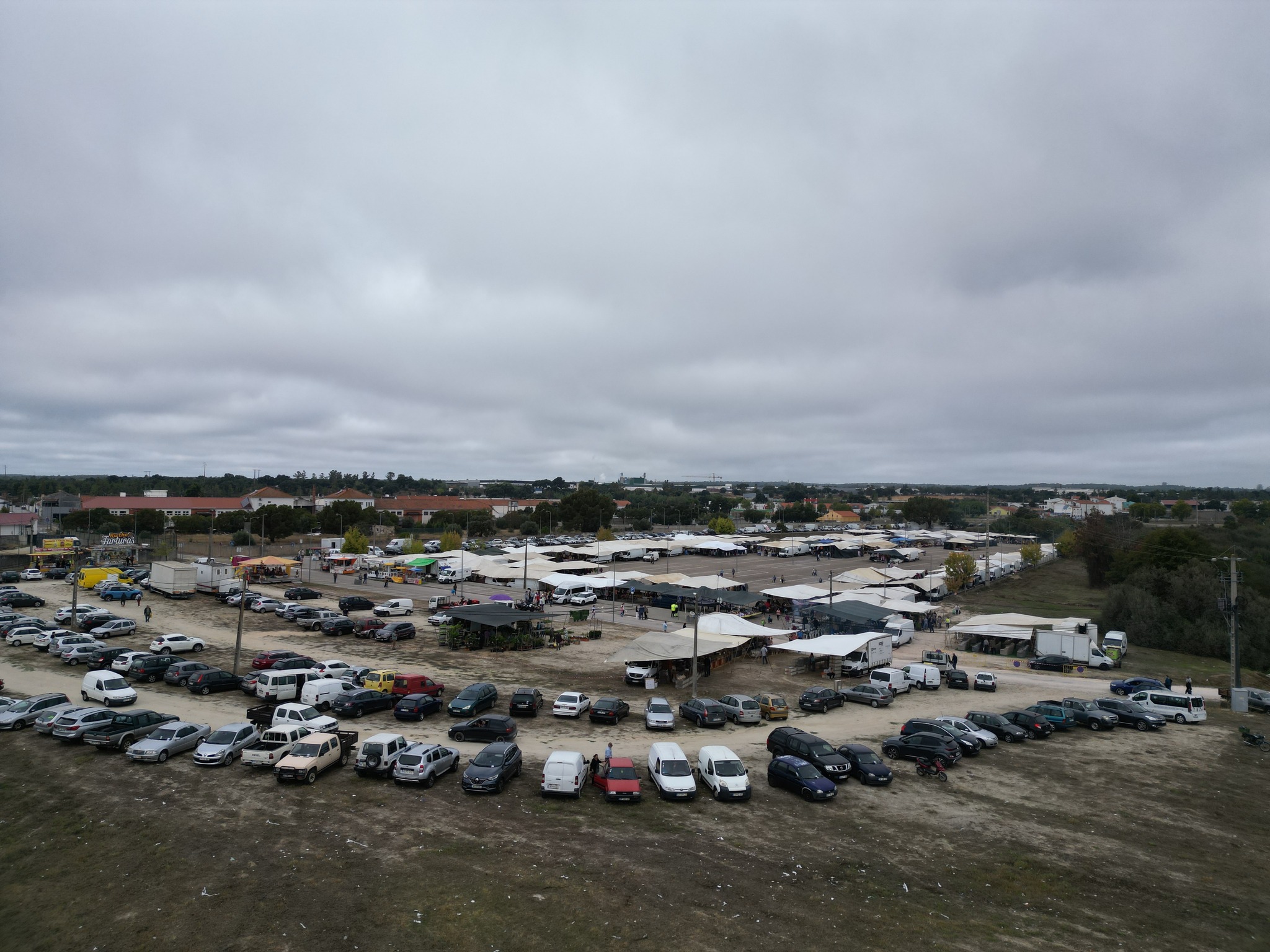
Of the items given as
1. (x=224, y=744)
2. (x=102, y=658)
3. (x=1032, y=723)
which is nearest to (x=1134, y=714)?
(x=1032, y=723)

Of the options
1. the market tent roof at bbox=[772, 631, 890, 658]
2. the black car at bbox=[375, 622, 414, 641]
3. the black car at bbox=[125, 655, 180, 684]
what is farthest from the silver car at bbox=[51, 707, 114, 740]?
the market tent roof at bbox=[772, 631, 890, 658]

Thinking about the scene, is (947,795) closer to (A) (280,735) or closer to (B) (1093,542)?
(A) (280,735)

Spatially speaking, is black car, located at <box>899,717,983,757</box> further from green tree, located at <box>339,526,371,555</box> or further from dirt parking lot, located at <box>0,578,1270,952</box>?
green tree, located at <box>339,526,371,555</box>

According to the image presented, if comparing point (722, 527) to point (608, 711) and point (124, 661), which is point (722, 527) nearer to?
point (608, 711)

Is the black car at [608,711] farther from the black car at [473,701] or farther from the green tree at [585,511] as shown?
the green tree at [585,511]

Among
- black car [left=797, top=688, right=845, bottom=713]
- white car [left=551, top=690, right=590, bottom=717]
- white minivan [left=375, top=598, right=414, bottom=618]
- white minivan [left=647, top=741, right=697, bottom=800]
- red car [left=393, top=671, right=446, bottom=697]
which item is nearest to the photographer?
white minivan [left=647, top=741, right=697, bottom=800]

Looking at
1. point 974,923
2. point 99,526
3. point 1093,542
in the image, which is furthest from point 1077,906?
point 99,526
